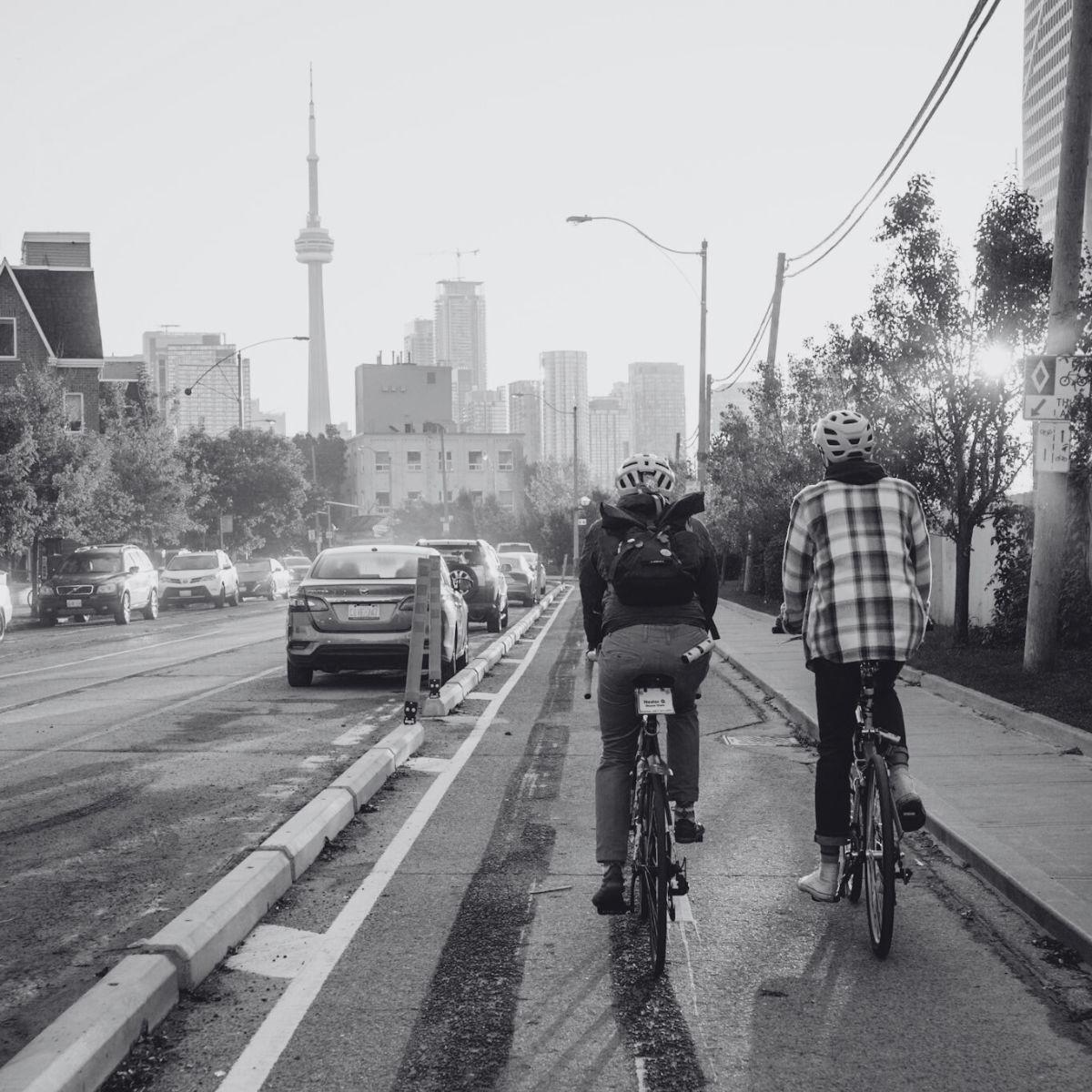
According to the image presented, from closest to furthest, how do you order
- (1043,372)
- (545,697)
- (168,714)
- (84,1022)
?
(84,1022) < (1043,372) < (168,714) < (545,697)

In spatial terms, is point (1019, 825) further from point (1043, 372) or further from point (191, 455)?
point (191, 455)

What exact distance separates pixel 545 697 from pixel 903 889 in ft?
28.4

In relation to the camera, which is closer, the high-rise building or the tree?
the tree

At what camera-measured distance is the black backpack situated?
5.64 meters

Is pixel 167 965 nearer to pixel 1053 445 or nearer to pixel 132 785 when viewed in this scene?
pixel 132 785

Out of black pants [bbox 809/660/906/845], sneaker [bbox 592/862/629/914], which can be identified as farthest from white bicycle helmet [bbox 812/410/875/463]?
sneaker [bbox 592/862/629/914]

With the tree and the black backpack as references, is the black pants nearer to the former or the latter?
the black backpack

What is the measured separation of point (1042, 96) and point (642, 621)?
97641mm

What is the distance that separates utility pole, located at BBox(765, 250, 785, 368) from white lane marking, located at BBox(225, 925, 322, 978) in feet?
95.9

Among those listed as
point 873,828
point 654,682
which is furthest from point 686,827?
point 873,828

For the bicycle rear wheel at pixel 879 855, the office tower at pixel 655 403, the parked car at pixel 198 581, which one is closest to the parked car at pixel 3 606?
the parked car at pixel 198 581

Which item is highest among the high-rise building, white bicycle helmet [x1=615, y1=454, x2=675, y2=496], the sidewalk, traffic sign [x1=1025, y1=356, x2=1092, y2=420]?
the high-rise building

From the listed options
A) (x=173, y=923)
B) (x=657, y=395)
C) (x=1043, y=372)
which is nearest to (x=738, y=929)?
(x=173, y=923)

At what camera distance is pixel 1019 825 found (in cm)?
764
